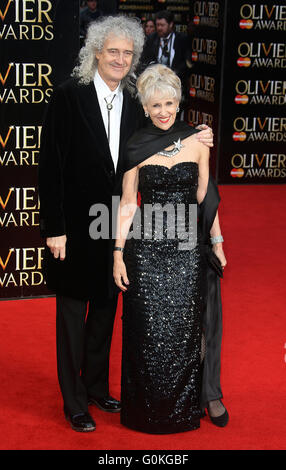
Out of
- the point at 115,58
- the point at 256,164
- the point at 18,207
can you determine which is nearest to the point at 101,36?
the point at 115,58

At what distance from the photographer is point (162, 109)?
11.6ft

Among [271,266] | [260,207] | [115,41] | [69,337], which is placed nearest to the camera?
[115,41]

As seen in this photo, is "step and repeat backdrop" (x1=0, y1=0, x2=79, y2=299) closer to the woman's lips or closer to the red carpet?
the red carpet

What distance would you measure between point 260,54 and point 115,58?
590 centimetres

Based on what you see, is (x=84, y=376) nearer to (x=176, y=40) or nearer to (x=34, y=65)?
Answer: (x=34, y=65)

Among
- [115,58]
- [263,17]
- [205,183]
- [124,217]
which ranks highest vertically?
[263,17]

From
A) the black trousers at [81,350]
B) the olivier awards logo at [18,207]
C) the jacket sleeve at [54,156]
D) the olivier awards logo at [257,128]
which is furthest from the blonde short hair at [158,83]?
the olivier awards logo at [257,128]

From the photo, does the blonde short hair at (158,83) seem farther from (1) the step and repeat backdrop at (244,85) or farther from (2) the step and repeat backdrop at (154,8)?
(2) the step and repeat backdrop at (154,8)

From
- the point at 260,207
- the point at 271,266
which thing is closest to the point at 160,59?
the point at 260,207

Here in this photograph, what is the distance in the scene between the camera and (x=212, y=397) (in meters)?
3.86

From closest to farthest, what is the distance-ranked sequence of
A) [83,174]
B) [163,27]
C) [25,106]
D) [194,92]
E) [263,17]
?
1. [83,174]
2. [25,106]
3. [263,17]
4. [194,92]
5. [163,27]

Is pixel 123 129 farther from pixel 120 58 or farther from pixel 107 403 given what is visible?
pixel 107 403

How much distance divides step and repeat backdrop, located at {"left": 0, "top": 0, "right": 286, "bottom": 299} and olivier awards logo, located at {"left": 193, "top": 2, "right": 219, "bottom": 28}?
0.01 meters

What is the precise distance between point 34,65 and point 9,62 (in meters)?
0.16
